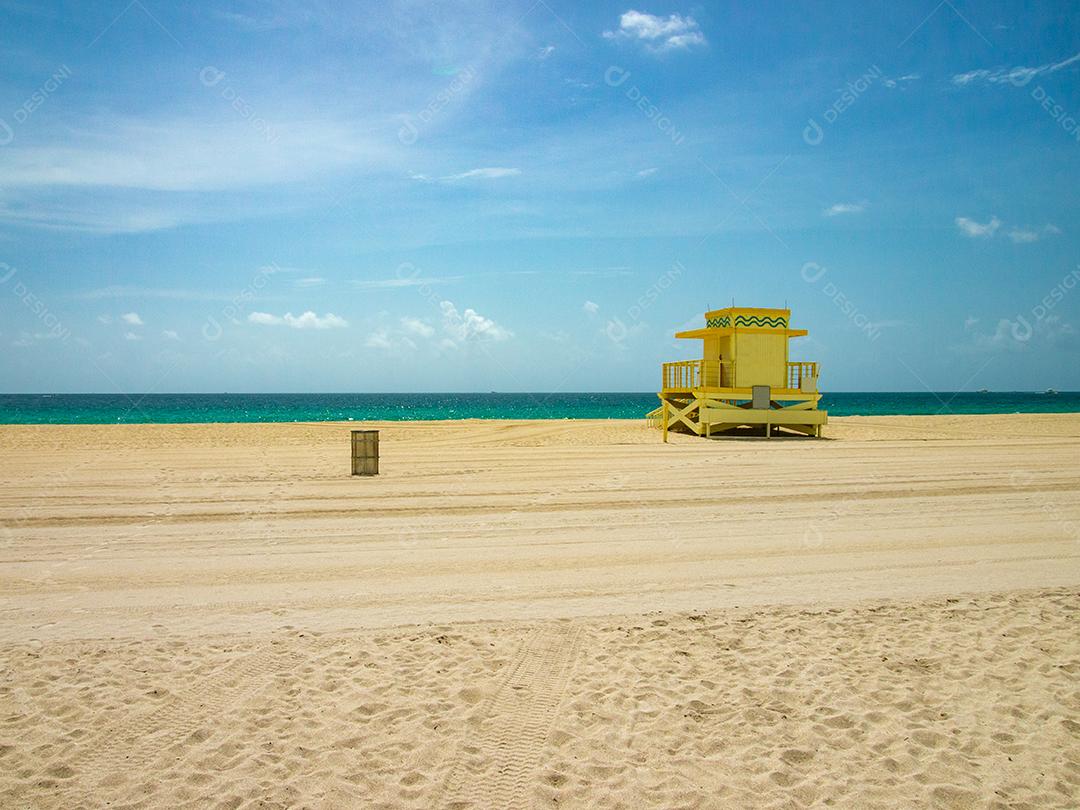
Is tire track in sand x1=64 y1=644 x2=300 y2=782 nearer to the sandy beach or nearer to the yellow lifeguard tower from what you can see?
the sandy beach

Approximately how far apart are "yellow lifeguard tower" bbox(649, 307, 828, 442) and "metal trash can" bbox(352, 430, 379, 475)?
11.5 metres

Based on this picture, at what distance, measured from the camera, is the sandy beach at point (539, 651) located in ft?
13.3

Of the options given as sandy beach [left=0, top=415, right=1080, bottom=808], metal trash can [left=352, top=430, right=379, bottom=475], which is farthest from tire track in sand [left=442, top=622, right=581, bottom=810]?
A: metal trash can [left=352, top=430, right=379, bottom=475]

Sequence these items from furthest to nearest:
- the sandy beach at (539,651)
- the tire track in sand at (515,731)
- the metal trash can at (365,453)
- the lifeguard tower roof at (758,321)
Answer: the lifeguard tower roof at (758,321) < the metal trash can at (365,453) < the sandy beach at (539,651) < the tire track in sand at (515,731)

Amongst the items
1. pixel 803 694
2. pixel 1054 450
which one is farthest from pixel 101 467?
pixel 1054 450

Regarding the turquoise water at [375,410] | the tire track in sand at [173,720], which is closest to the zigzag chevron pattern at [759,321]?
the tire track in sand at [173,720]

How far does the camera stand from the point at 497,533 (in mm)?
9711

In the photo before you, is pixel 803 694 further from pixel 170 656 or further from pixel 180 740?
pixel 170 656

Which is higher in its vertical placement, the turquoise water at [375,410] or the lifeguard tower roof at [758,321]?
the lifeguard tower roof at [758,321]

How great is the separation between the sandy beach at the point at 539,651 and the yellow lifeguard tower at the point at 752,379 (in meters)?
12.2

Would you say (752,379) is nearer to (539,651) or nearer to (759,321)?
(759,321)

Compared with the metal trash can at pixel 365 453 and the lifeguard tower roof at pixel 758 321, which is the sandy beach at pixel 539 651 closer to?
the metal trash can at pixel 365 453

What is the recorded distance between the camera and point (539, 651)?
5656 mm

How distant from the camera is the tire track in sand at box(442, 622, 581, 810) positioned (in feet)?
12.9
